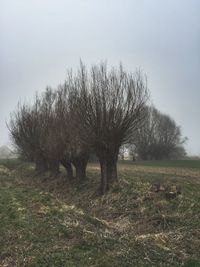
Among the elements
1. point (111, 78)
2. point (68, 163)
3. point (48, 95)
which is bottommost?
point (68, 163)

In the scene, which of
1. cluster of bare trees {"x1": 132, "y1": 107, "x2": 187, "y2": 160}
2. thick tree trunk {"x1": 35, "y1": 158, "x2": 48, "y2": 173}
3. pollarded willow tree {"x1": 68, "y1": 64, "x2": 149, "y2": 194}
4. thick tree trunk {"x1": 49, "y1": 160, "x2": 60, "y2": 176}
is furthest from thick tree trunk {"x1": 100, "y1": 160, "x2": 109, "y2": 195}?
cluster of bare trees {"x1": 132, "y1": 107, "x2": 187, "y2": 160}

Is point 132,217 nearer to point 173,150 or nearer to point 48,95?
point 48,95

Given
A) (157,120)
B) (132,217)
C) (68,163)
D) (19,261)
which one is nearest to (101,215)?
(132,217)

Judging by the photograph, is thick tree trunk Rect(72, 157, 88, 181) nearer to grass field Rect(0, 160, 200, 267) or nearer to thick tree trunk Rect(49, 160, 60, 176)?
thick tree trunk Rect(49, 160, 60, 176)

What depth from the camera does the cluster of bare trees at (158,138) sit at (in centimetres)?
8350

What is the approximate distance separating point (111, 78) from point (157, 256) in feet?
39.9

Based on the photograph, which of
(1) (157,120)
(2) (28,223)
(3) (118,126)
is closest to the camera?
(2) (28,223)

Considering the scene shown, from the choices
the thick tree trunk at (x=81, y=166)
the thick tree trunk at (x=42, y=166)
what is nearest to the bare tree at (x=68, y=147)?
the thick tree trunk at (x=81, y=166)

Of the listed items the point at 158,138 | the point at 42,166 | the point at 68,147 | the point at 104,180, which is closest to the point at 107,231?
the point at 104,180

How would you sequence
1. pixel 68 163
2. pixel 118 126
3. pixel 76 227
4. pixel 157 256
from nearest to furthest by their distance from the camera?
1. pixel 157 256
2. pixel 76 227
3. pixel 118 126
4. pixel 68 163

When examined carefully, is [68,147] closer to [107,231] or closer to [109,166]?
[109,166]

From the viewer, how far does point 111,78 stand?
1931cm

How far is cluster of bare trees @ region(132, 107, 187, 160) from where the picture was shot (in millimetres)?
83500

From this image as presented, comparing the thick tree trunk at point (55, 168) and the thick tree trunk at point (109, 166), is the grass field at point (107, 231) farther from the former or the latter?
the thick tree trunk at point (55, 168)
